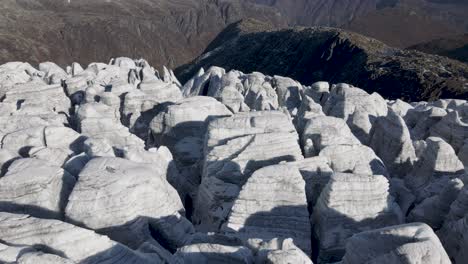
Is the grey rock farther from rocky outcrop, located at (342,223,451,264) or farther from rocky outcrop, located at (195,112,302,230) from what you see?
rocky outcrop, located at (342,223,451,264)

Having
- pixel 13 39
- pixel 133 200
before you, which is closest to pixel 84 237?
pixel 133 200

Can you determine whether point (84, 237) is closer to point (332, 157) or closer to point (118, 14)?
point (332, 157)

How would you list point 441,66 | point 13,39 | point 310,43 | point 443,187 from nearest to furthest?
point 443,187 → point 441,66 → point 310,43 → point 13,39

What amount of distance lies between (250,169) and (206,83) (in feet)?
60.6

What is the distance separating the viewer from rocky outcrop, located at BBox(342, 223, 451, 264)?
898 cm

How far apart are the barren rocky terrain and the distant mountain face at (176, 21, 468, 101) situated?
28441 mm

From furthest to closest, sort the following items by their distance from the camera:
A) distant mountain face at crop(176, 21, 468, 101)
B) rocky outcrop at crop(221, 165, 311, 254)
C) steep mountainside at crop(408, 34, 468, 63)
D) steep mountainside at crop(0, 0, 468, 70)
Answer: steep mountainside at crop(0, 0, 468, 70)
steep mountainside at crop(408, 34, 468, 63)
distant mountain face at crop(176, 21, 468, 101)
rocky outcrop at crop(221, 165, 311, 254)

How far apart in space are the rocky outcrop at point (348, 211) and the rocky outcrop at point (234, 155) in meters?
3.01

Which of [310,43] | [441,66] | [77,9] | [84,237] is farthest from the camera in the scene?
[77,9]

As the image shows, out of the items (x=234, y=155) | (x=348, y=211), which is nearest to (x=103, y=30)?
(x=234, y=155)

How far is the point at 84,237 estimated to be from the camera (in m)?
11.0

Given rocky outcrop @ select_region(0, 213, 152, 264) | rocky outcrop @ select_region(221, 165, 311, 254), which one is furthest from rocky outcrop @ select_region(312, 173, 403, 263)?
rocky outcrop @ select_region(0, 213, 152, 264)

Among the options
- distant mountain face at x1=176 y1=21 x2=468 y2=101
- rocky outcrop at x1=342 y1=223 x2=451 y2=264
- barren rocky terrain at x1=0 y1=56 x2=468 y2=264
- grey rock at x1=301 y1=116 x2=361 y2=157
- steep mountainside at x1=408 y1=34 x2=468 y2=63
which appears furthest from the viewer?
steep mountainside at x1=408 y1=34 x2=468 y2=63

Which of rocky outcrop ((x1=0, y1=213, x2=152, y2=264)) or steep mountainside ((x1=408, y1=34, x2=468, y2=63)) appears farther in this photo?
steep mountainside ((x1=408, y1=34, x2=468, y2=63))
